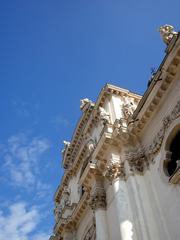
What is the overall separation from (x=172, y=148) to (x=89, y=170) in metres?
5.76

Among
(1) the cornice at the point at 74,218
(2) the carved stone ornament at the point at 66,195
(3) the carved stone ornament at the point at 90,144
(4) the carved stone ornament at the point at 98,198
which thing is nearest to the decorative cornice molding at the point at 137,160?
(4) the carved stone ornament at the point at 98,198

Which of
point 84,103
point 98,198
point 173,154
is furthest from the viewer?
point 84,103

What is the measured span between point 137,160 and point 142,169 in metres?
0.53

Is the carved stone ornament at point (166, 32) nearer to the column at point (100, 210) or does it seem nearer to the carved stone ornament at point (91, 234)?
the column at point (100, 210)

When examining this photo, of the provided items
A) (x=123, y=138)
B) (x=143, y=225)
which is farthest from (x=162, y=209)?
(x=123, y=138)

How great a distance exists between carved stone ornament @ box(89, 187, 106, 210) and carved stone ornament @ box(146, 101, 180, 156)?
3.91 metres

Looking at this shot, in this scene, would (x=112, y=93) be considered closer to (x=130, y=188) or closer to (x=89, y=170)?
(x=89, y=170)

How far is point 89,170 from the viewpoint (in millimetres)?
18984

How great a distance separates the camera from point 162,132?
615 inches

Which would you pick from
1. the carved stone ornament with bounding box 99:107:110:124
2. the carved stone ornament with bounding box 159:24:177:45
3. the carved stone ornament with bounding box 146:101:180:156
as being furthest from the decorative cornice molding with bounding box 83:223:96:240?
the carved stone ornament with bounding box 159:24:177:45

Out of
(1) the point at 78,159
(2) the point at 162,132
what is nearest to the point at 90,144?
(1) the point at 78,159

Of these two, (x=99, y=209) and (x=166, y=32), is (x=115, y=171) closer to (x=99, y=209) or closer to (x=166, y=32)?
(x=99, y=209)

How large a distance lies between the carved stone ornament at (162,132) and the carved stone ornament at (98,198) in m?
3.91

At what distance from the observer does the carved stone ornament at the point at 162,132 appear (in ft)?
48.6
